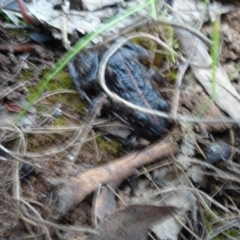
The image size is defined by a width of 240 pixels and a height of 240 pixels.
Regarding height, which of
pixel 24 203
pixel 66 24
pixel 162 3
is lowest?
pixel 24 203

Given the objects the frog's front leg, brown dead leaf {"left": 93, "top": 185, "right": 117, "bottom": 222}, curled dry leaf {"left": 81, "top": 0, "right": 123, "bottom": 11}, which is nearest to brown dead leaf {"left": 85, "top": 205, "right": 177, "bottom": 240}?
brown dead leaf {"left": 93, "top": 185, "right": 117, "bottom": 222}

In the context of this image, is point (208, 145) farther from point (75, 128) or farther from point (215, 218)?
point (75, 128)

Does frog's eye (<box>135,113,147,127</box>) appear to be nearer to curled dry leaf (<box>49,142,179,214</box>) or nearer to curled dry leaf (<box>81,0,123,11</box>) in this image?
curled dry leaf (<box>49,142,179,214</box>)

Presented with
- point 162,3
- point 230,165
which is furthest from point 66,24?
point 230,165

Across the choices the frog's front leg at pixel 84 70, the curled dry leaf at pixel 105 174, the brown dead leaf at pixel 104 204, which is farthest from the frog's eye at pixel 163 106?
the brown dead leaf at pixel 104 204

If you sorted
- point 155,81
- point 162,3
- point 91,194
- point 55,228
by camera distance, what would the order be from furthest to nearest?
point 162,3 < point 155,81 < point 91,194 < point 55,228

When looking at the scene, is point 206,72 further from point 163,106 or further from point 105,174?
point 105,174
